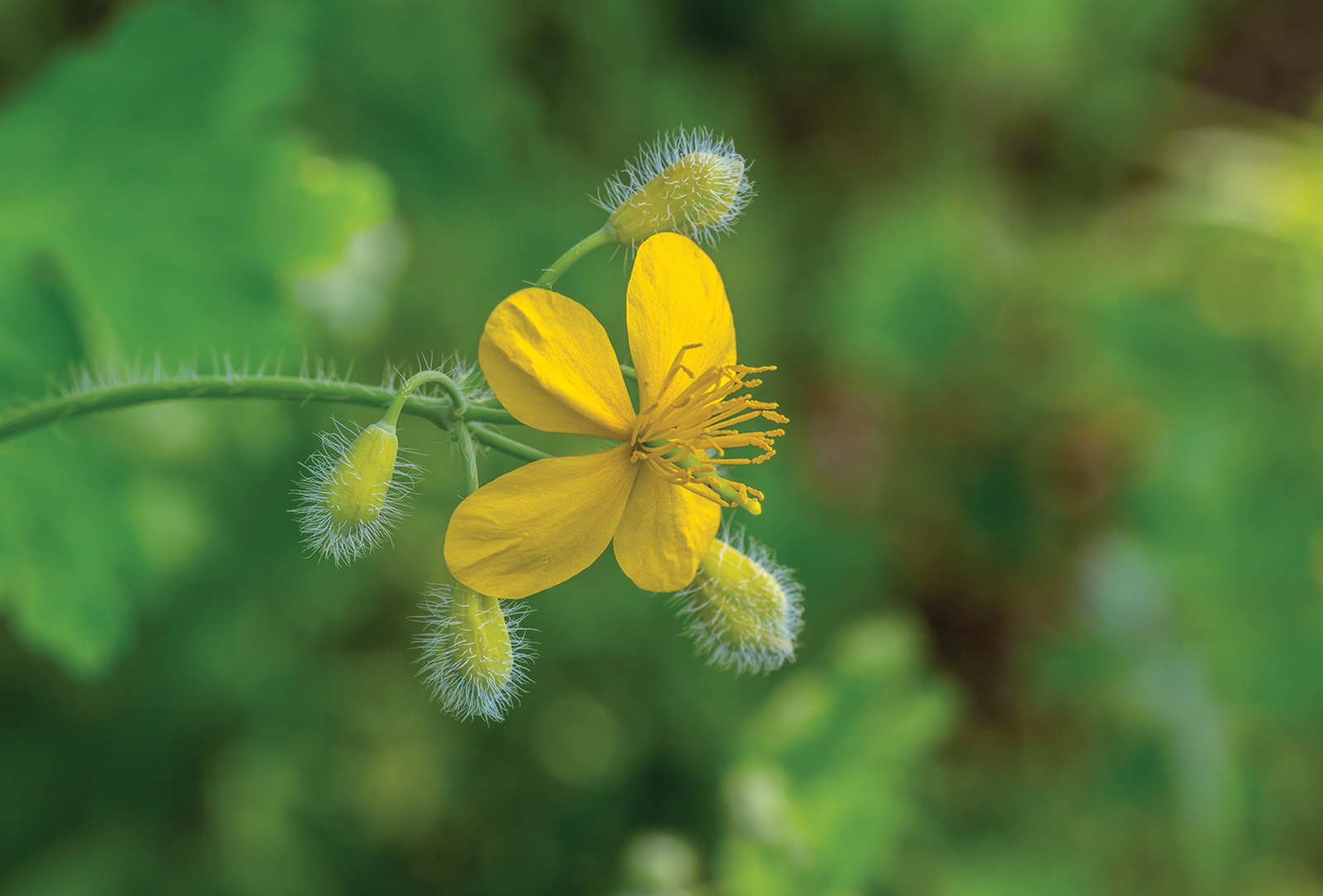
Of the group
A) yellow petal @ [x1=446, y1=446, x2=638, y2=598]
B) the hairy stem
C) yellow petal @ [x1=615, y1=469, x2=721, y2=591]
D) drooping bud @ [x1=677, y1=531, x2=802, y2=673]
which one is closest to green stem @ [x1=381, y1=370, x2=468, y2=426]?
the hairy stem

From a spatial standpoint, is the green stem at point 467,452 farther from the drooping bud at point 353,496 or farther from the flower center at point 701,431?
the flower center at point 701,431

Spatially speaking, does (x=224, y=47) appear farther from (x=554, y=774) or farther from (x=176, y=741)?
(x=554, y=774)

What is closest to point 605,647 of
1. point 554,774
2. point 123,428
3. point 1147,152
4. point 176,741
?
point 554,774

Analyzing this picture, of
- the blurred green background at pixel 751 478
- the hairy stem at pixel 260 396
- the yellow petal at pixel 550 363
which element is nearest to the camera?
the yellow petal at pixel 550 363

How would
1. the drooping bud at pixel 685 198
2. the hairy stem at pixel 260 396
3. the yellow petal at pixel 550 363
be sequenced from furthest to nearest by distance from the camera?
the drooping bud at pixel 685 198
the hairy stem at pixel 260 396
the yellow petal at pixel 550 363

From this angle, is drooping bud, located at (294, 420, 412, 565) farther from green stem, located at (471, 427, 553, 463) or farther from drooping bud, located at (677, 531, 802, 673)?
drooping bud, located at (677, 531, 802, 673)

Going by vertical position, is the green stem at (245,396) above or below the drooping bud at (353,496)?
above

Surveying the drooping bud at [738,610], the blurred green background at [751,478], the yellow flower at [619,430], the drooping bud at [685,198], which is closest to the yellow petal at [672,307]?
the yellow flower at [619,430]

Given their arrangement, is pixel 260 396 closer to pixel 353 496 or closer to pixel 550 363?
pixel 353 496
